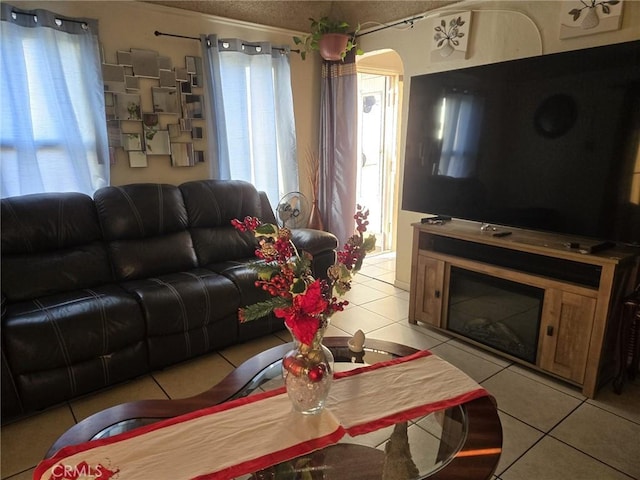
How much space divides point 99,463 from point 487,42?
3.16 metres

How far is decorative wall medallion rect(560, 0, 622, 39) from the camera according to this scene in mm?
2242

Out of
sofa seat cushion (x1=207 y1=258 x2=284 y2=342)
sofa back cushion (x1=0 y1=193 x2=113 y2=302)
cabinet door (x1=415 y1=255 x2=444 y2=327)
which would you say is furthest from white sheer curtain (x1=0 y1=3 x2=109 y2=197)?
cabinet door (x1=415 y1=255 x2=444 y2=327)

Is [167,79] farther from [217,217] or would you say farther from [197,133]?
[217,217]

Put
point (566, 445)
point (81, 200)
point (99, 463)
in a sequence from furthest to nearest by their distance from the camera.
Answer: point (81, 200) → point (566, 445) → point (99, 463)

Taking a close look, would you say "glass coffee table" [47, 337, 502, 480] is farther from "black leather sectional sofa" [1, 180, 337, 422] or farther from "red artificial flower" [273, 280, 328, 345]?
"black leather sectional sofa" [1, 180, 337, 422]

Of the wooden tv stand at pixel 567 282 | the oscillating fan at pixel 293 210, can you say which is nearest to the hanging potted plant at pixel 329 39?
the oscillating fan at pixel 293 210

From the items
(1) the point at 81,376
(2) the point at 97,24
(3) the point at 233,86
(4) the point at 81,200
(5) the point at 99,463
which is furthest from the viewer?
(3) the point at 233,86

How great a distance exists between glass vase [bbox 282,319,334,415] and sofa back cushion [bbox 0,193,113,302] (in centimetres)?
176

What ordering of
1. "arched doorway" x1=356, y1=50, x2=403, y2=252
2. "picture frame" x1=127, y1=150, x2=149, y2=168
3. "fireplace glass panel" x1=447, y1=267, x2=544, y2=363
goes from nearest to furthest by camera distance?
"fireplace glass panel" x1=447, y1=267, x2=544, y2=363 < "picture frame" x1=127, y1=150, x2=149, y2=168 < "arched doorway" x1=356, y1=50, x2=403, y2=252

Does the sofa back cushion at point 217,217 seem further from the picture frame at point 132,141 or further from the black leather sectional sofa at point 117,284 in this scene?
the picture frame at point 132,141

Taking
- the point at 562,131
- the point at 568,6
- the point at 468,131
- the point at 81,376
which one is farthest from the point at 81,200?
the point at 568,6

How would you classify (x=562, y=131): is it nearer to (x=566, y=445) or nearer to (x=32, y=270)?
(x=566, y=445)

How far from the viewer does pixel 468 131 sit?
8.61 ft

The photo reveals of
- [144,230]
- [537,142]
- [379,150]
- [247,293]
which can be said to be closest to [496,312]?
[537,142]
